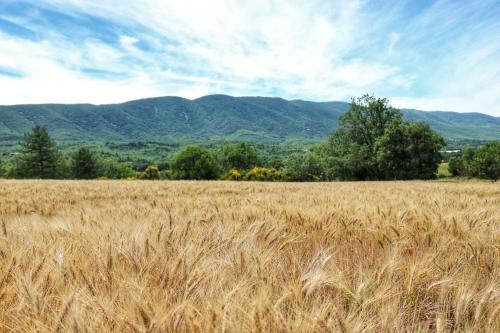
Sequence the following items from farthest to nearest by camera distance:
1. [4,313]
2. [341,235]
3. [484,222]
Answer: [484,222] → [341,235] → [4,313]

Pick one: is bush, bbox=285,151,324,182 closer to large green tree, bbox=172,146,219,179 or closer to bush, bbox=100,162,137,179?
large green tree, bbox=172,146,219,179

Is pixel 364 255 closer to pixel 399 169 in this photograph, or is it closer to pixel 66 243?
pixel 66 243

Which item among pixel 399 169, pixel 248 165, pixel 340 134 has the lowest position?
pixel 248 165

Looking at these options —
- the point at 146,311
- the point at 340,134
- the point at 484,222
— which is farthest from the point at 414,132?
the point at 146,311

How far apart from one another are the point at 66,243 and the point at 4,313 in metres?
1.05

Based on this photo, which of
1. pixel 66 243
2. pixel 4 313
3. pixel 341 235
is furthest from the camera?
pixel 341 235

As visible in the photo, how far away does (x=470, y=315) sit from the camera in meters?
1.32

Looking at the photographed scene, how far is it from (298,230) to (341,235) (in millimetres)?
391

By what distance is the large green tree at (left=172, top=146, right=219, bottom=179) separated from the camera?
239ft

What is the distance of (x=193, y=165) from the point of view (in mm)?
73750

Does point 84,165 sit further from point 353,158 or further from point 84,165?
point 353,158

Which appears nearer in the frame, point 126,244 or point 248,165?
point 126,244

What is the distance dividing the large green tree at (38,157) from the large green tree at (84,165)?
445 centimetres

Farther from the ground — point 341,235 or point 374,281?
point 374,281
